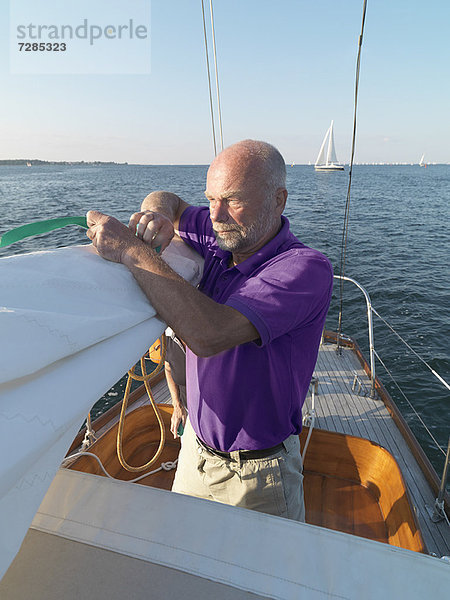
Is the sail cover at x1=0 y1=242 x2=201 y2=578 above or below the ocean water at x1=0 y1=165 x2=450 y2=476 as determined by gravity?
above

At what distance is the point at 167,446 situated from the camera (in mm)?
3025

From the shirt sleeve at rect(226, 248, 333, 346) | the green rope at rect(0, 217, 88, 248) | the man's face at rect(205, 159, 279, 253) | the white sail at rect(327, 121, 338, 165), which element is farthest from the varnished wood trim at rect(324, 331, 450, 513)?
the white sail at rect(327, 121, 338, 165)

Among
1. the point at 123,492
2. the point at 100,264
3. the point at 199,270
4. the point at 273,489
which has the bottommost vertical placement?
the point at 273,489

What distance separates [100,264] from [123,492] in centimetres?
55

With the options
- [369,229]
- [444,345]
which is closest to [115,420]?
[444,345]

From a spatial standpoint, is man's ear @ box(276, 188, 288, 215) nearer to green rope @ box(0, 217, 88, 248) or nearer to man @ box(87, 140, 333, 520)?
man @ box(87, 140, 333, 520)

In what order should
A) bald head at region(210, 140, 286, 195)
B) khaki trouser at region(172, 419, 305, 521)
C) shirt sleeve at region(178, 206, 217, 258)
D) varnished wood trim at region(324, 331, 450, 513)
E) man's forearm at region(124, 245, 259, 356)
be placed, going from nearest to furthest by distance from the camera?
man's forearm at region(124, 245, 259, 356), bald head at region(210, 140, 286, 195), khaki trouser at region(172, 419, 305, 521), shirt sleeve at region(178, 206, 217, 258), varnished wood trim at region(324, 331, 450, 513)

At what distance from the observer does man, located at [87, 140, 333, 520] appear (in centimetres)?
96

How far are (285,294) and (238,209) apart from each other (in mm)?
398

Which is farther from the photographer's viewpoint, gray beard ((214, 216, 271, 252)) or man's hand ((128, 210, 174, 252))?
gray beard ((214, 216, 271, 252))

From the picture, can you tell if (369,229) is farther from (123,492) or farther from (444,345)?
(123,492)

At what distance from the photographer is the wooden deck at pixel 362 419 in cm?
236

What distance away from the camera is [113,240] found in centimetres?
103

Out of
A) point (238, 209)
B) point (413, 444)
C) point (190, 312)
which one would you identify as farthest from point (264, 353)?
point (413, 444)
